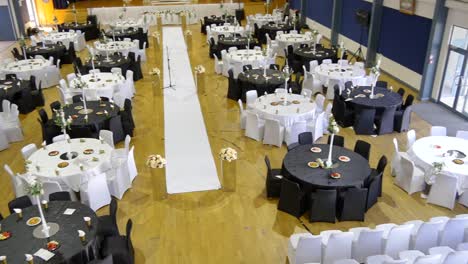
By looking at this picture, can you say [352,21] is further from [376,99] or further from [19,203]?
[19,203]

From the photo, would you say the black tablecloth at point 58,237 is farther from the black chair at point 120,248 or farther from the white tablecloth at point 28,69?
the white tablecloth at point 28,69

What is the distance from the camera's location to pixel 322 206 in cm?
782

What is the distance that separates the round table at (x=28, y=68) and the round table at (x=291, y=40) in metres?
9.75

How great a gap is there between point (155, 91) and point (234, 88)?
2822 mm

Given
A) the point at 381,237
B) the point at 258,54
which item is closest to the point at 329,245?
the point at 381,237

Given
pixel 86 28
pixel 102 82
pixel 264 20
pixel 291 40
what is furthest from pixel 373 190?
pixel 86 28

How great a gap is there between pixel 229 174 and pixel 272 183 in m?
0.94

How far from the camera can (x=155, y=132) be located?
11.9 meters

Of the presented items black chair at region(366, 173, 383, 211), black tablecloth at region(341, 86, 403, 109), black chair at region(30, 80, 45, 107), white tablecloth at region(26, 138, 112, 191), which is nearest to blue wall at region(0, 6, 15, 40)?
black chair at region(30, 80, 45, 107)

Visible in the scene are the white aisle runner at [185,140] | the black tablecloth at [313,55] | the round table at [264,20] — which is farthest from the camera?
the round table at [264,20]

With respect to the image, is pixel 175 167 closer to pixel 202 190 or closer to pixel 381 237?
pixel 202 190

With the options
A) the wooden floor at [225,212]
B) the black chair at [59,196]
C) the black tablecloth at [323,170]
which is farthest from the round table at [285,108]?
the black chair at [59,196]

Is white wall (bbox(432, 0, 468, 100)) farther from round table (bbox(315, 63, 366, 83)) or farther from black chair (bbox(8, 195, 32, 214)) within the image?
black chair (bbox(8, 195, 32, 214))

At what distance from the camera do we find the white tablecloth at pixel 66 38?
19266 mm
